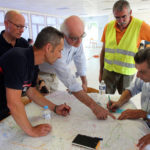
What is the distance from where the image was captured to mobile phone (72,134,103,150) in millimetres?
909

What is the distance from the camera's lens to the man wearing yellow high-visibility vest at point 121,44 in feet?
6.13

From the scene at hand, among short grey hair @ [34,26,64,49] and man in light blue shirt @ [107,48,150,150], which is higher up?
short grey hair @ [34,26,64,49]

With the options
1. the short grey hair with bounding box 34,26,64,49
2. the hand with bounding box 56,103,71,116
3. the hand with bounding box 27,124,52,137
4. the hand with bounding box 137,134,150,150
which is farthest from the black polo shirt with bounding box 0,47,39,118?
the hand with bounding box 137,134,150,150

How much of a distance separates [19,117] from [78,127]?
0.43 m

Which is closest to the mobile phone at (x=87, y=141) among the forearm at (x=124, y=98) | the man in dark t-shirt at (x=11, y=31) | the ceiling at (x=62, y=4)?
the forearm at (x=124, y=98)

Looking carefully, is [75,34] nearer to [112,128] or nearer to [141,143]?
[112,128]

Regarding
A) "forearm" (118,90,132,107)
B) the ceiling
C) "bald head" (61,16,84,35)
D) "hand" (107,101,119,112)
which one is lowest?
"hand" (107,101,119,112)

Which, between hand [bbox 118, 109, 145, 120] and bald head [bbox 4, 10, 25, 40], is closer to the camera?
hand [bbox 118, 109, 145, 120]

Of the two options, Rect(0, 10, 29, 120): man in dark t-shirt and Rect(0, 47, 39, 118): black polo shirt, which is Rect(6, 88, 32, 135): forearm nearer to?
Rect(0, 47, 39, 118): black polo shirt

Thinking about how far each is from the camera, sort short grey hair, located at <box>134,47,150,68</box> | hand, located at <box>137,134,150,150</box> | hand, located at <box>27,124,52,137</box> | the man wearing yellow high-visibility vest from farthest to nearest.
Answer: the man wearing yellow high-visibility vest < short grey hair, located at <box>134,47,150,68</box> < hand, located at <box>27,124,52,137</box> < hand, located at <box>137,134,150,150</box>

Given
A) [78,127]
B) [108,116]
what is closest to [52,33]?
[78,127]

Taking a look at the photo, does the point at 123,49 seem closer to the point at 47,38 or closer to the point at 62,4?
the point at 47,38

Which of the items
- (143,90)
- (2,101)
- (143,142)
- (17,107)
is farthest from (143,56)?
(2,101)

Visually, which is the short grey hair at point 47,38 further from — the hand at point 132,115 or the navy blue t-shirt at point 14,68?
the hand at point 132,115
